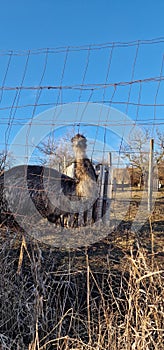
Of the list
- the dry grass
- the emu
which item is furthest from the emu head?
the dry grass

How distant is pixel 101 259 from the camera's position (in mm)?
3314

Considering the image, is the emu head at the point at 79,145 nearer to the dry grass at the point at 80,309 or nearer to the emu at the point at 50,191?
the emu at the point at 50,191

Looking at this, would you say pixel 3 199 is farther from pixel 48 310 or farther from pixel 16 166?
pixel 48 310

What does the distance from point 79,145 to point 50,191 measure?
2.67ft

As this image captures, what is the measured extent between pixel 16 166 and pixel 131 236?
1.60 meters

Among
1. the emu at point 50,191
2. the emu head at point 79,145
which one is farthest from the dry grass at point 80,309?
the emu head at point 79,145

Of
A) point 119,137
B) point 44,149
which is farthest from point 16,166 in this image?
point 119,137

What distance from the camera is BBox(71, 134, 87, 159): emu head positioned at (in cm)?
431

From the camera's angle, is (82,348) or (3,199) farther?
(3,199)

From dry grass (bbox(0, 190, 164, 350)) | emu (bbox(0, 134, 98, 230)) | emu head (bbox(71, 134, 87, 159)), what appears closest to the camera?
dry grass (bbox(0, 190, 164, 350))

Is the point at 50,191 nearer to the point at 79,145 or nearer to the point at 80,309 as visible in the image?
the point at 79,145

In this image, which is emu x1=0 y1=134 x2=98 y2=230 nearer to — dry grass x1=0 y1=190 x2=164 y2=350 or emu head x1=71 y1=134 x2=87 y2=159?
emu head x1=71 y1=134 x2=87 y2=159

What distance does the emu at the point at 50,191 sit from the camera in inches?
137

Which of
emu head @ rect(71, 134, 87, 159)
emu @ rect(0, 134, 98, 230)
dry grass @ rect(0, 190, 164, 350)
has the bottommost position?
dry grass @ rect(0, 190, 164, 350)
